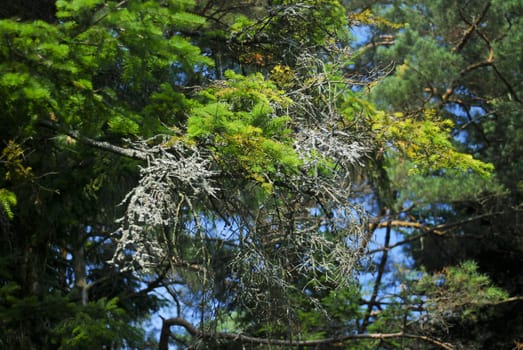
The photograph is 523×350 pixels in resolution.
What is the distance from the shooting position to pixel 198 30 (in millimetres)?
8852

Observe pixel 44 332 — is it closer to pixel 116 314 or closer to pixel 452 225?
pixel 116 314

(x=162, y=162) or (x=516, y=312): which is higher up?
(x=516, y=312)

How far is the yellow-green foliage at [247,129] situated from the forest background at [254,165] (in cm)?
2

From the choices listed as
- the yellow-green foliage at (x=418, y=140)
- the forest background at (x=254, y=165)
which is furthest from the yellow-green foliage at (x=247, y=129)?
the yellow-green foliage at (x=418, y=140)

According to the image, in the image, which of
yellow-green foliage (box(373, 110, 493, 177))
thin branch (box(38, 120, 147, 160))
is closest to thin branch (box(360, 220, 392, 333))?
yellow-green foliage (box(373, 110, 493, 177))

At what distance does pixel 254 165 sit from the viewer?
6.00 metres

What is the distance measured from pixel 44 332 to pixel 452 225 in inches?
294

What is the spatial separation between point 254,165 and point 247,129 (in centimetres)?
34

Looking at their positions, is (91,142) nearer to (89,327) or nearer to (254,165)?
(254,165)

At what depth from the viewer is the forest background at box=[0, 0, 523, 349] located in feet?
18.2

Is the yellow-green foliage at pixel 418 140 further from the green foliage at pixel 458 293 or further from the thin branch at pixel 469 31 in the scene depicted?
the thin branch at pixel 469 31

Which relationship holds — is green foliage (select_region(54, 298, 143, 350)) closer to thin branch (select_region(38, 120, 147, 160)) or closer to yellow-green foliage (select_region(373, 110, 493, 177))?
thin branch (select_region(38, 120, 147, 160))

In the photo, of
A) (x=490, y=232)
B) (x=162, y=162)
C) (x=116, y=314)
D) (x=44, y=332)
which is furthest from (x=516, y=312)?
(x=162, y=162)

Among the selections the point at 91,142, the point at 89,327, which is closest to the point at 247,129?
the point at 91,142
